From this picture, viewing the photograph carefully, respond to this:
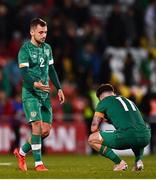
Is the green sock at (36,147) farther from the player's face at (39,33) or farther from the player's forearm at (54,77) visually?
the player's face at (39,33)

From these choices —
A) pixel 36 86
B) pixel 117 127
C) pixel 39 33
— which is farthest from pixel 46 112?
pixel 117 127

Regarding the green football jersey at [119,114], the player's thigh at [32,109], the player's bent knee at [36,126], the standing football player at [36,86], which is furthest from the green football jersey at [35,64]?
the green football jersey at [119,114]

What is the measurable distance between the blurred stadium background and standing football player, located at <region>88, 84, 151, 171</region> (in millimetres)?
9846

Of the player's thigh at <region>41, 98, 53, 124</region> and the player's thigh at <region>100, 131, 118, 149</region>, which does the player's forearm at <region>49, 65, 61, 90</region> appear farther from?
the player's thigh at <region>100, 131, 118, 149</region>

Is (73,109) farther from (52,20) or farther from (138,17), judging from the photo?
(138,17)

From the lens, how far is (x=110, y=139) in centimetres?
1466

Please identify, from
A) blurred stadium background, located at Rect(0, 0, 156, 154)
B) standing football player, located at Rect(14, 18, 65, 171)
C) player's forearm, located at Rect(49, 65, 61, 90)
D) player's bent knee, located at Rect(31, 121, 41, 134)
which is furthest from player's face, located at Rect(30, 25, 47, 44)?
blurred stadium background, located at Rect(0, 0, 156, 154)

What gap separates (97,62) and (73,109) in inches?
91.7

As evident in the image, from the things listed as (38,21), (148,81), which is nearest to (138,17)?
(148,81)

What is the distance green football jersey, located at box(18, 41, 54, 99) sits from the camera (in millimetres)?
15234

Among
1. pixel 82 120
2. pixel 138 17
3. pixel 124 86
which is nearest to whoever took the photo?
pixel 82 120

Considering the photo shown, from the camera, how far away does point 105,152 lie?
14789mm

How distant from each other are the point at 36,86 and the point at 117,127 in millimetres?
1397

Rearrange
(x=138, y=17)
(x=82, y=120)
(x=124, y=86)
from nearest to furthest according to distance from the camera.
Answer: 1. (x=82, y=120)
2. (x=124, y=86)
3. (x=138, y=17)
